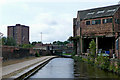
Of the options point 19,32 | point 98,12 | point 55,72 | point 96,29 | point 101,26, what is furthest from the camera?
point 19,32

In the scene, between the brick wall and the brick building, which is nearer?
the brick building

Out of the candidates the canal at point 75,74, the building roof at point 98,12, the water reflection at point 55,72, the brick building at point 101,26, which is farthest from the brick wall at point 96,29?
the canal at point 75,74

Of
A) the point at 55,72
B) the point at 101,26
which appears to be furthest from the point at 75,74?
the point at 101,26

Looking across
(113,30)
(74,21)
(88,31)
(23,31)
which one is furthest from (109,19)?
(23,31)

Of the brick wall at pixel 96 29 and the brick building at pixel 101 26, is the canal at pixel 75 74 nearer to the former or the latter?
the brick building at pixel 101 26

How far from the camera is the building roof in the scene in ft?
137

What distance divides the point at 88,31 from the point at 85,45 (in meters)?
5.47

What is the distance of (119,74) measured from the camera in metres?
17.1

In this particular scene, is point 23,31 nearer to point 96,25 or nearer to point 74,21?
point 74,21

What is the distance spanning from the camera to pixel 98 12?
4500 centimetres

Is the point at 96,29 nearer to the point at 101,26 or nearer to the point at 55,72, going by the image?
the point at 101,26

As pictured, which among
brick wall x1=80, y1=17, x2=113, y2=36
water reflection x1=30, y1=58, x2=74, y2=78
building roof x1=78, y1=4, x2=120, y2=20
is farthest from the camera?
building roof x1=78, y1=4, x2=120, y2=20

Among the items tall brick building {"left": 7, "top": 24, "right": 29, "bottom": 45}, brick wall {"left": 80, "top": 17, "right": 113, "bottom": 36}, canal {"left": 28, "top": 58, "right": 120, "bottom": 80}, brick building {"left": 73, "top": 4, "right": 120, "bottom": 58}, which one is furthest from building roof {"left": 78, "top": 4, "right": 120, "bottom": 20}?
tall brick building {"left": 7, "top": 24, "right": 29, "bottom": 45}

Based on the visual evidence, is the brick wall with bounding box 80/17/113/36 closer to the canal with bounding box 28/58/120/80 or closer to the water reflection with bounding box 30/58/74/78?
the water reflection with bounding box 30/58/74/78
